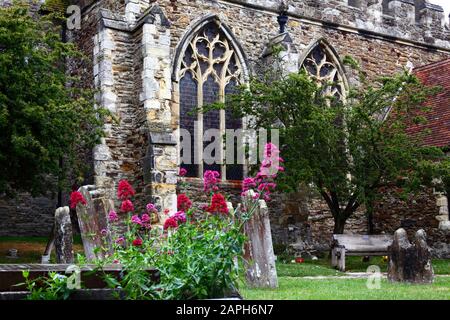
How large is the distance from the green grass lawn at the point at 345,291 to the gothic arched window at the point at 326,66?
10790 millimetres

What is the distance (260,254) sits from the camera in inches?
371

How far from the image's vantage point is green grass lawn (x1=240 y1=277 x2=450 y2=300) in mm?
8188

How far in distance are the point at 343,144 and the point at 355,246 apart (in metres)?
2.81

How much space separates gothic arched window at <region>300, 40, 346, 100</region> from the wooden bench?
668 cm

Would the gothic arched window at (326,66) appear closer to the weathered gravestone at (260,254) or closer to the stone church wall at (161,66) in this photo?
the stone church wall at (161,66)

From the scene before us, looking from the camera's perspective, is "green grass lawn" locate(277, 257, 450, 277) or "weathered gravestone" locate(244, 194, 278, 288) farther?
"green grass lawn" locate(277, 257, 450, 277)

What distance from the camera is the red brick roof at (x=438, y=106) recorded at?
18.7 m

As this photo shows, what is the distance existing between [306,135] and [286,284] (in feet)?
19.8

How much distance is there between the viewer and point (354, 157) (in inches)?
621

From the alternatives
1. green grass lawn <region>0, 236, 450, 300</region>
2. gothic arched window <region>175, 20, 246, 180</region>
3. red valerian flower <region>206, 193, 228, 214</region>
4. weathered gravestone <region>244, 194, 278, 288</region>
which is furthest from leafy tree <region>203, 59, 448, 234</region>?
red valerian flower <region>206, 193, 228, 214</region>

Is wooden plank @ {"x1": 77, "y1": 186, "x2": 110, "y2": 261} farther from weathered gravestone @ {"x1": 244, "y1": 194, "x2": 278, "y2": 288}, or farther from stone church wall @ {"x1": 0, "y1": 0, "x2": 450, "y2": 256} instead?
stone church wall @ {"x1": 0, "y1": 0, "x2": 450, "y2": 256}

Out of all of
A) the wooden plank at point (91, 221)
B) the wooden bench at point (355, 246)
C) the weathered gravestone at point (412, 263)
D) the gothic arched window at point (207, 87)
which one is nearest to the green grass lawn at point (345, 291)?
the weathered gravestone at point (412, 263)
